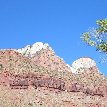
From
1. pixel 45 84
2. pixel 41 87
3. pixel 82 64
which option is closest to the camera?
pixel 41 87

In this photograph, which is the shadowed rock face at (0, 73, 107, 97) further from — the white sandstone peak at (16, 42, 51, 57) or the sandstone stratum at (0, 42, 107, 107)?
the white sandstone peak at (16, 42, 51, 57)

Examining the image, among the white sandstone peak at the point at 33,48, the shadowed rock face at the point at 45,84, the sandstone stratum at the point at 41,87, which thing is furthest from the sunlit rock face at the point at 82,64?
the shadowed rock face at the point at 45,84

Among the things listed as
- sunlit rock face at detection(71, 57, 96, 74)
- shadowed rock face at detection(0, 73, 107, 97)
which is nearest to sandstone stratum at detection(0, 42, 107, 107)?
shadowed rock face at detection(0, 73, 107, 97)

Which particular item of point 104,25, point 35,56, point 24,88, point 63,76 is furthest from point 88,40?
point 35,56

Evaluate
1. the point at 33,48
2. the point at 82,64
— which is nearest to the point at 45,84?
the point at 33,48

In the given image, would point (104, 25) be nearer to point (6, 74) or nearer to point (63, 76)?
point (6, 74)

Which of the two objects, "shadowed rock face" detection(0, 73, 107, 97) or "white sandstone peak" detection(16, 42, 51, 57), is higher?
"white sandstone peak" detection(16, 42, 51, 57)

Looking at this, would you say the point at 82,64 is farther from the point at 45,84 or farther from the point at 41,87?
the point at 41,87

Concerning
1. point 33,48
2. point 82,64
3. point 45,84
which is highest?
point 33,48

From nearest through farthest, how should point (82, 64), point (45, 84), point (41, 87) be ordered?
point (41, 87) < point (45, 84) < point (82, 64)

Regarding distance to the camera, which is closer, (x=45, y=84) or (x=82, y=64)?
(x=45, y=84)

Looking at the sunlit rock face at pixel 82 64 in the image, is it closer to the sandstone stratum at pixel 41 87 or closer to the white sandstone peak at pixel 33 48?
the white sandstone peak at pixel 33 48

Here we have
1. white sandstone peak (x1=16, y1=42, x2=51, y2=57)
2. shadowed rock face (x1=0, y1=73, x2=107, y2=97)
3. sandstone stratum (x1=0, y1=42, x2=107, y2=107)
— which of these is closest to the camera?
sandstone stratum (x1=0, y1=42, x2=107, y2=107)

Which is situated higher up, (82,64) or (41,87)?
(82,64)
